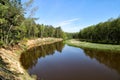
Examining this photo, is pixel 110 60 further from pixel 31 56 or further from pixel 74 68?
pixel 31 56

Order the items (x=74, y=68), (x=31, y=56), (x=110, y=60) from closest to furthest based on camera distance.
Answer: (x=74, y=68)
(x=110, y=60)
(x=31, y=56)

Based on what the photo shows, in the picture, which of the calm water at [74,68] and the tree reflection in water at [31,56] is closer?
the calm water at [74,68]

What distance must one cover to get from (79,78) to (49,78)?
3.65 m

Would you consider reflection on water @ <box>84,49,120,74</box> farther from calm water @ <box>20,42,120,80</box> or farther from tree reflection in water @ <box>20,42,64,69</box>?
tree reflection in water @ <box>20,42,64,69</box>

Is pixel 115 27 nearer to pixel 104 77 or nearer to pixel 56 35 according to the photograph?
pixel 104 77

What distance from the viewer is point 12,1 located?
33.9 meters

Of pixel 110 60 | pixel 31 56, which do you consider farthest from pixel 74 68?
pixel 31 56

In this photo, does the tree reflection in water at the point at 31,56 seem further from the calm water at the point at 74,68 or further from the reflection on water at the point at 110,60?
the reflection on water at the point at 110,60

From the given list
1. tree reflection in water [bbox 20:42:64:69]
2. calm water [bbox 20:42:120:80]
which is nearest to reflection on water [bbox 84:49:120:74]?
calm water [bbox 20:42:120:80]

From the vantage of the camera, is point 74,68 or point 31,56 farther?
point 31,56

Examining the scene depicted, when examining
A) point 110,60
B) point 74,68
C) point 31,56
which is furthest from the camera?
point 31,56

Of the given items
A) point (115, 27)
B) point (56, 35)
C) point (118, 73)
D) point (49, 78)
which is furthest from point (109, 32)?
point (56, 35)

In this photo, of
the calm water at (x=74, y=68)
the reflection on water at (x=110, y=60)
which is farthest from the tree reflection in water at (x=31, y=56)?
the reflection on water at (x=110, y=60)

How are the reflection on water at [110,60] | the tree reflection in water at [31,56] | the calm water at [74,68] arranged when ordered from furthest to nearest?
the tree reflection in water at [31,56], the reflection on water at [110,60], the calm water at [74,68]
